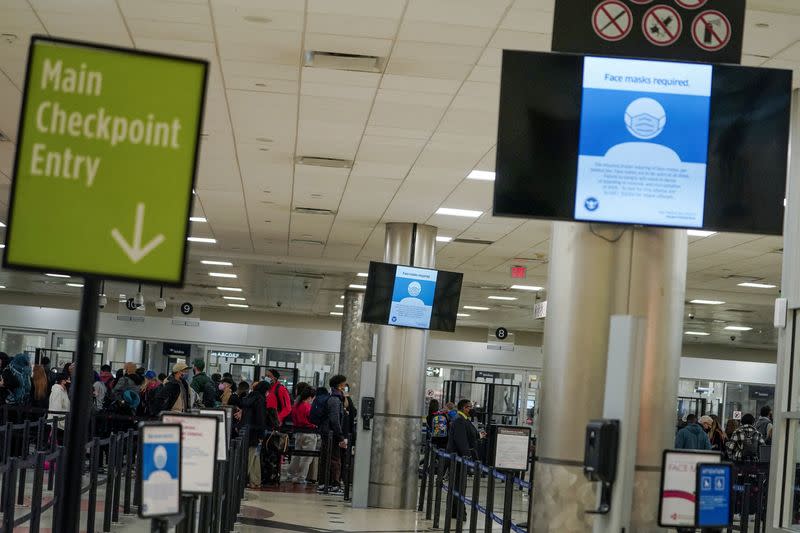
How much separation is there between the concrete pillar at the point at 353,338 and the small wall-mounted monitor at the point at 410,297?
11567mm

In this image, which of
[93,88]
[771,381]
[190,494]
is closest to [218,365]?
[771,381]

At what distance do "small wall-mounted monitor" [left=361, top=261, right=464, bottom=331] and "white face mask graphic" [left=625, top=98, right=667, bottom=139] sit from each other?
33.2ft

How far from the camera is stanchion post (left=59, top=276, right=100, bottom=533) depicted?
2246 mm

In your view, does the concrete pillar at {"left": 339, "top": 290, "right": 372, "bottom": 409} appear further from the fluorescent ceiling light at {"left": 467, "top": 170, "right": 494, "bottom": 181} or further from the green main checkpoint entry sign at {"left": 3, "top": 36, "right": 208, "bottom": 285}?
the green main checkpoint entry sign at {"left": 3, "top": 36, "right": 208, "bottom": 285}

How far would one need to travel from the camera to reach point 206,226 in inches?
704

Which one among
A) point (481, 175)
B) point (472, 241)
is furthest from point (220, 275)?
point (481, 175)

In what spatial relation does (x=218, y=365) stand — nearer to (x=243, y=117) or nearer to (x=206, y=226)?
(x=206, y=226)

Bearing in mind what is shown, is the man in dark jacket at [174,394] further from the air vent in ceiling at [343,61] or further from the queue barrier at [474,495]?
the air vent in ceiling at [343,61]

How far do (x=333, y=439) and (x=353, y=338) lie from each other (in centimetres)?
998

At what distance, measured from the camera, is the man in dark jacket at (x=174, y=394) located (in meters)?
13.9

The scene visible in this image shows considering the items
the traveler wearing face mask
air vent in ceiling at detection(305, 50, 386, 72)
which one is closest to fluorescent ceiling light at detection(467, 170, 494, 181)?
air vent in ceiling at detection(305, 50, 386, 72)

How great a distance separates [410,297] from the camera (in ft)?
49.2

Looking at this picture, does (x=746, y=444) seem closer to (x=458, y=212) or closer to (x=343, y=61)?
(x=458, y=212)

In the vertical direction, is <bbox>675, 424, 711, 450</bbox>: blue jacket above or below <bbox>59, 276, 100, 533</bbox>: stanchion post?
below
